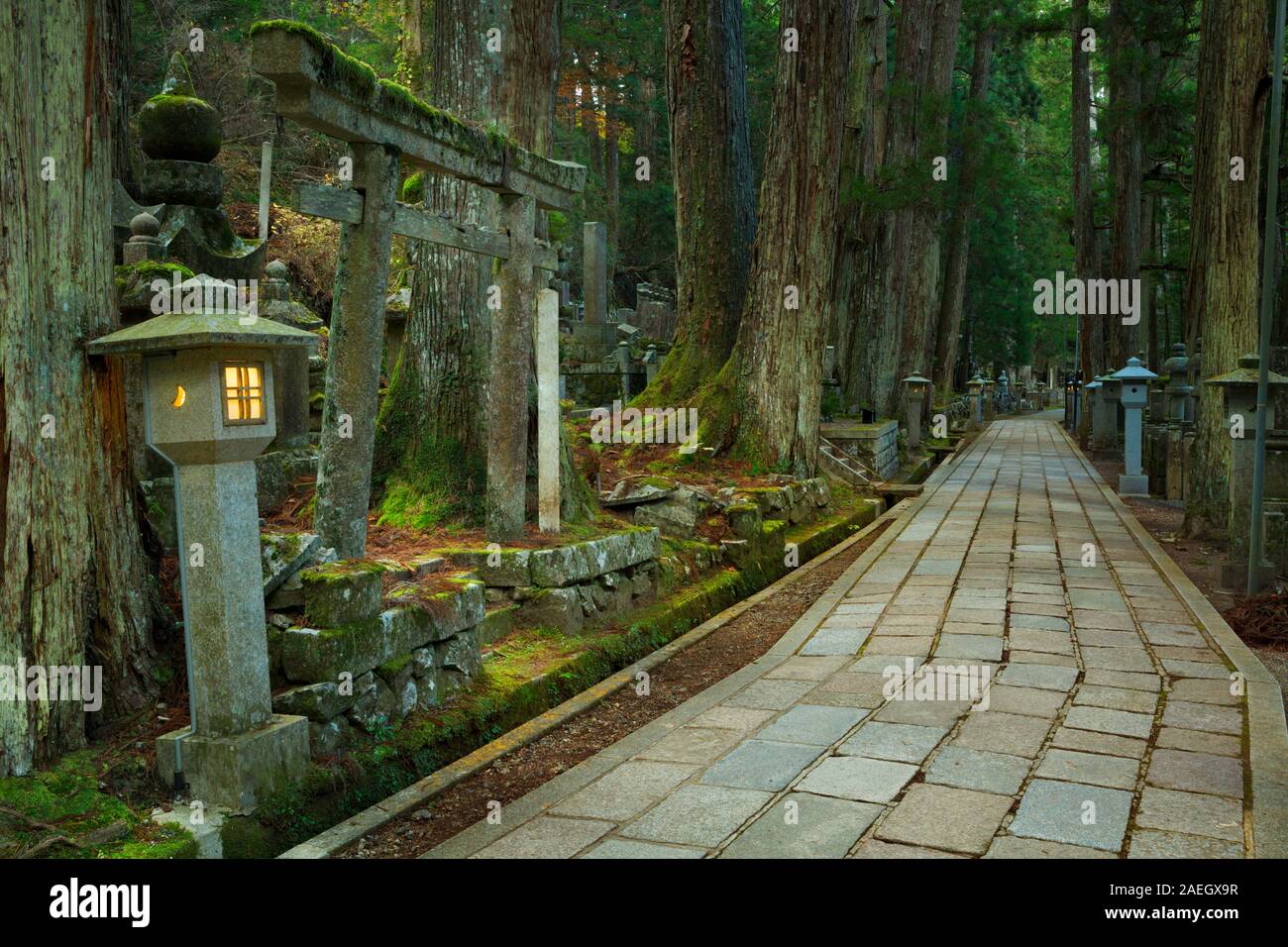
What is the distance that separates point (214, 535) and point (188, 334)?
66cm

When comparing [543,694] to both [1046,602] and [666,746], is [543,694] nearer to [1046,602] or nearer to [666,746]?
[666,746]

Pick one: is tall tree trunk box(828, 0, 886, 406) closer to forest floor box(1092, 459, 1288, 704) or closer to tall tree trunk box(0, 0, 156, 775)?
forest floor box(1092, 459, 1288, 704)

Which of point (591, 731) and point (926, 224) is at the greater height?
point (926, 224)

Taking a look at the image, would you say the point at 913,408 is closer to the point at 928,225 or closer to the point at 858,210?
the point at 858,210

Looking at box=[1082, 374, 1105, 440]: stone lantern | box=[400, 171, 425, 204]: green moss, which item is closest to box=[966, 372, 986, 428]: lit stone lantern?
box=[1082, 374, 1105, 440]: stone lantern

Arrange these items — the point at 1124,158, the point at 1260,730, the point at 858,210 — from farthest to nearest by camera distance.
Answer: the point at 1124,158
the point at 858,210
the point at 1260,730

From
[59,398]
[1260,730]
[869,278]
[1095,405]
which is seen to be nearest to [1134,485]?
[869,278]

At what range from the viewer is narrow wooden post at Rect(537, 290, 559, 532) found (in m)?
6.24

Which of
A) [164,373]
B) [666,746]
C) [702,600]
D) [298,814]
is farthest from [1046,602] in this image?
[164,373]

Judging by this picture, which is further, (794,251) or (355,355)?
(794,251)

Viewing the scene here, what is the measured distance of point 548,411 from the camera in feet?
20.7

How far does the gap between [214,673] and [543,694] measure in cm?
203

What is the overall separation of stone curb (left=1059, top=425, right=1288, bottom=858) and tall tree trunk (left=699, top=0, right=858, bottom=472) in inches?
166

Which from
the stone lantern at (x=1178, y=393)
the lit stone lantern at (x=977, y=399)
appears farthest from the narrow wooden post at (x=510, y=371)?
the lit stone lantern at (x=977, y=399)
